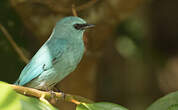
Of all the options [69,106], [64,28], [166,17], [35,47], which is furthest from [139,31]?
[64,28]

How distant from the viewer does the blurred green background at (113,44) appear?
4273mm

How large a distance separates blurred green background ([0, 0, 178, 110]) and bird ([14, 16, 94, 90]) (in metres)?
0.76

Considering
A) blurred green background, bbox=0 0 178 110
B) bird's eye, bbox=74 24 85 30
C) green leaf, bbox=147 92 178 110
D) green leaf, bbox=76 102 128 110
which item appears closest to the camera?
green leaf, bbox=76 102 128 110

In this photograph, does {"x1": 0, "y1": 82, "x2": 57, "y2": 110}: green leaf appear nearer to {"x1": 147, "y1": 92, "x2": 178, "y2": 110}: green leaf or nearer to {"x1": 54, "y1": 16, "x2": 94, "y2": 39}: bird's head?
{"x1": 147, "y1": 92, "x2": 178, "y2": 110}: green leaf

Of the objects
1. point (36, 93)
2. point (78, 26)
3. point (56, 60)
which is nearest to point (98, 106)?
point (36, 93)

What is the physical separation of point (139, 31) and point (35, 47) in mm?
1832

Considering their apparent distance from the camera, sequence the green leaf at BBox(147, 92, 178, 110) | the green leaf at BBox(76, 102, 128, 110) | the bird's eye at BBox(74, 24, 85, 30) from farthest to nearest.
Answer: the bird's eye at BBox(74, 24, 85, 30) < the green leaf at BBox(147, 92, 178, 110) < the green leaf at BBox(76, 102, 128, 110)

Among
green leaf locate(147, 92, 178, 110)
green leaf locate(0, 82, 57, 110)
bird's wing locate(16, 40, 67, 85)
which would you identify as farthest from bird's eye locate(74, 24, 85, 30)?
green leaf locate(0, 82, 57, 110)

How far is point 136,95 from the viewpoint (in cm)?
682

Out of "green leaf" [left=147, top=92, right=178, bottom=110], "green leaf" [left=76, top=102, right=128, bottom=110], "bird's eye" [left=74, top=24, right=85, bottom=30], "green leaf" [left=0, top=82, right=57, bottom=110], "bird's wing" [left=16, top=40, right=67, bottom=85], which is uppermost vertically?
"bird's eye" [left=74, top=24, right=85, bottom=30]

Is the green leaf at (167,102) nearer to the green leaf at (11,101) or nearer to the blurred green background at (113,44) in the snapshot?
the green leaf at (11,101)

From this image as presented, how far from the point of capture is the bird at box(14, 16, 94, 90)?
131 inches

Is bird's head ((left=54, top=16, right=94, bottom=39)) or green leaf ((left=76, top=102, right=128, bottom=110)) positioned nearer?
green leaf ((left=76, top=102, right=128, bottom=110))

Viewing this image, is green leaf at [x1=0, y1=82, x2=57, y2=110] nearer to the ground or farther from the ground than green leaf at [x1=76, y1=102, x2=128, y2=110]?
farther from the ground
